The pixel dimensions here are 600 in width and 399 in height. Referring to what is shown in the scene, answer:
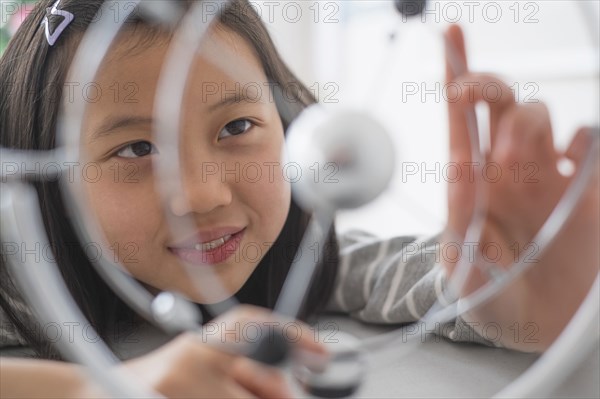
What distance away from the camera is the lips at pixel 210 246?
2.16 feet

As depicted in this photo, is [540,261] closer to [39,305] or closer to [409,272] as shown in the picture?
[409,272]

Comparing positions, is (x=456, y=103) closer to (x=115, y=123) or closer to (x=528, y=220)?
(x=528, y=220)

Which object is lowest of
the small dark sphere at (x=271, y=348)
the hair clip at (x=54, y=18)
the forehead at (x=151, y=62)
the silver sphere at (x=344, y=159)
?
the small dark sphere at (x=271, y=348)

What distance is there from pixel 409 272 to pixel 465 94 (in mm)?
347

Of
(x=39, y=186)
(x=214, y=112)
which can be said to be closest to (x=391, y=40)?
(x=214, y=112)

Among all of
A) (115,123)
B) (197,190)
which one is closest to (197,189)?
(197,190)

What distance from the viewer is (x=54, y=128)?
0.75m

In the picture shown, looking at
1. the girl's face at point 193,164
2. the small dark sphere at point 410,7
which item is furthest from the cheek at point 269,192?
the small dark sphere at point 410,7

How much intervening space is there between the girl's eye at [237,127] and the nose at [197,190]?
2.5 inches

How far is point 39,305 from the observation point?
1.49ft

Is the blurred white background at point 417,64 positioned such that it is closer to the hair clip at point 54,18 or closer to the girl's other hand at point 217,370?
the girl's other hand at point 217,370

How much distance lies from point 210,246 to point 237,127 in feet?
0.39

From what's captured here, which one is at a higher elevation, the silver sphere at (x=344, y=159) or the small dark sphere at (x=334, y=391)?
the silver sphere at (x=344, y=159)

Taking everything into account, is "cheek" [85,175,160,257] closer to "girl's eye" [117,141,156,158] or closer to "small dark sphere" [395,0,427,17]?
"girl's eye" [117,141,156,158]
